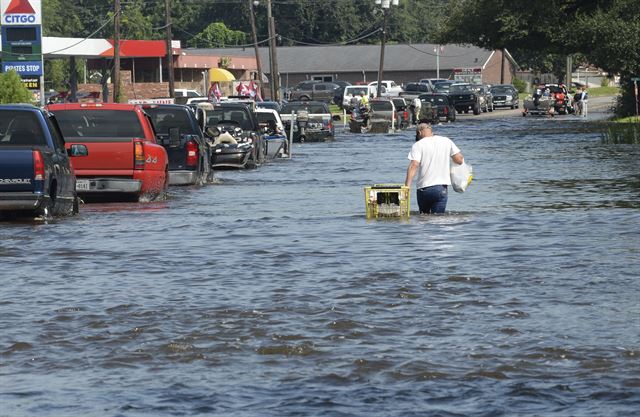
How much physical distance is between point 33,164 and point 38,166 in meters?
0.07

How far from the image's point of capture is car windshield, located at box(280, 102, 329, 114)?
55219 mm

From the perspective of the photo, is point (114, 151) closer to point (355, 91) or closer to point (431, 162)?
point (431, 162)

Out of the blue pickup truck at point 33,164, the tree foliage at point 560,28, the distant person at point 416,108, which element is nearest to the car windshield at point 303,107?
the tree foliage at point 560,28

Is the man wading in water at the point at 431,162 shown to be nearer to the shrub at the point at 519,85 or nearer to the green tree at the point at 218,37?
the shrub at the point at 519,85

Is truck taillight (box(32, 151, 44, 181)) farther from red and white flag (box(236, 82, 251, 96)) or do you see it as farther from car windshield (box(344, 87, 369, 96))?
car windshield (box(344, 87, 369, 96))

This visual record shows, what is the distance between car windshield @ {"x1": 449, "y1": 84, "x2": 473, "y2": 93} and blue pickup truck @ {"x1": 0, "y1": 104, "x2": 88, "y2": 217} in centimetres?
6991

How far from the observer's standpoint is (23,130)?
19.5m

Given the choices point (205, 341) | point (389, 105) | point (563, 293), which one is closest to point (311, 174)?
point (563, 293)

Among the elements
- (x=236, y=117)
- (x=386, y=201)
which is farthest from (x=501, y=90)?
(x=386, y=201)

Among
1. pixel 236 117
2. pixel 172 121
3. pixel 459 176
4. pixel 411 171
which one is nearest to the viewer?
pixel 411 171

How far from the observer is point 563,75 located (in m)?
153

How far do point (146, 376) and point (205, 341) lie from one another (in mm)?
1311

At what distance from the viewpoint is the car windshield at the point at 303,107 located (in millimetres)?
55219

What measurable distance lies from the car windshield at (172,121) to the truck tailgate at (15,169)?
8.99 m
